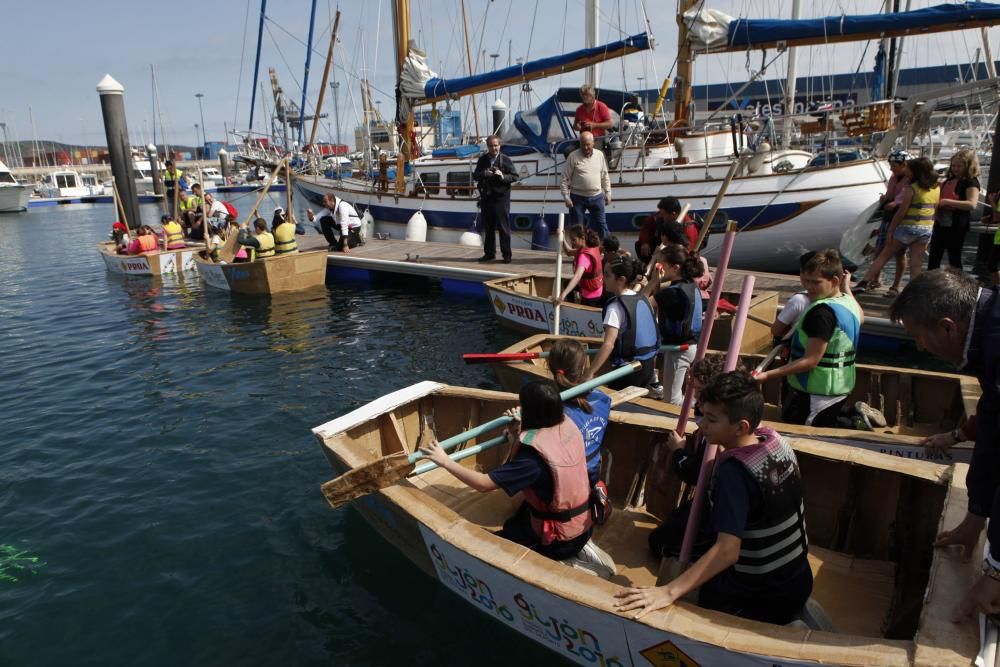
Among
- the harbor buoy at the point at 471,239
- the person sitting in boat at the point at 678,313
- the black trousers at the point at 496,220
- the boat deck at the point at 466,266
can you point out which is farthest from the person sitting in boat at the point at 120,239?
the person sitting in boat at the point at 678,313

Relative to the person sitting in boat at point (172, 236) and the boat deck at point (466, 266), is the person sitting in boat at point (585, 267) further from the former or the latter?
the person sitting in boat at point (172, 236)

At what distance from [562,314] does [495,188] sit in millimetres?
4988

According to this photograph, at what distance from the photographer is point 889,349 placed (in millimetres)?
9289

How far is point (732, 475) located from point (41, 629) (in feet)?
15.5

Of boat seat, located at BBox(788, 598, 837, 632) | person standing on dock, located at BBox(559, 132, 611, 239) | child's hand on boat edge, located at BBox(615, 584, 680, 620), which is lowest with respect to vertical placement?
boat seat, located at BBox(788, 598, 837, 632)

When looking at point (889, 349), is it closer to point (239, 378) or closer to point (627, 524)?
point (627, 524)

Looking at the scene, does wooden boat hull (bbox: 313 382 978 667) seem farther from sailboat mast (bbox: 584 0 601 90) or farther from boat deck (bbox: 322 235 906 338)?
sailboat mast (bbox: 584 0 601 90)

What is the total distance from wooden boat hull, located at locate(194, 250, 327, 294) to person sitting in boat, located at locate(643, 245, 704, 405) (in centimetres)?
1024

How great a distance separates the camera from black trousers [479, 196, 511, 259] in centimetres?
1343

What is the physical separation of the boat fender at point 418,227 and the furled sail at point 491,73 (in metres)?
3.39

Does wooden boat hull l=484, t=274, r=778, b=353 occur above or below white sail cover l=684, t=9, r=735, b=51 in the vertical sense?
below

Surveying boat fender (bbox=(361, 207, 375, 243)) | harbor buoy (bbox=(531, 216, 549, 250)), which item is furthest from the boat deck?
boat fender (bbox=(361, 207, 375, 243))

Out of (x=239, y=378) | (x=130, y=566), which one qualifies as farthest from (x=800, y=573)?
(x=239, y=378)

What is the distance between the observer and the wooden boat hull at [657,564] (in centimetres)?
271
